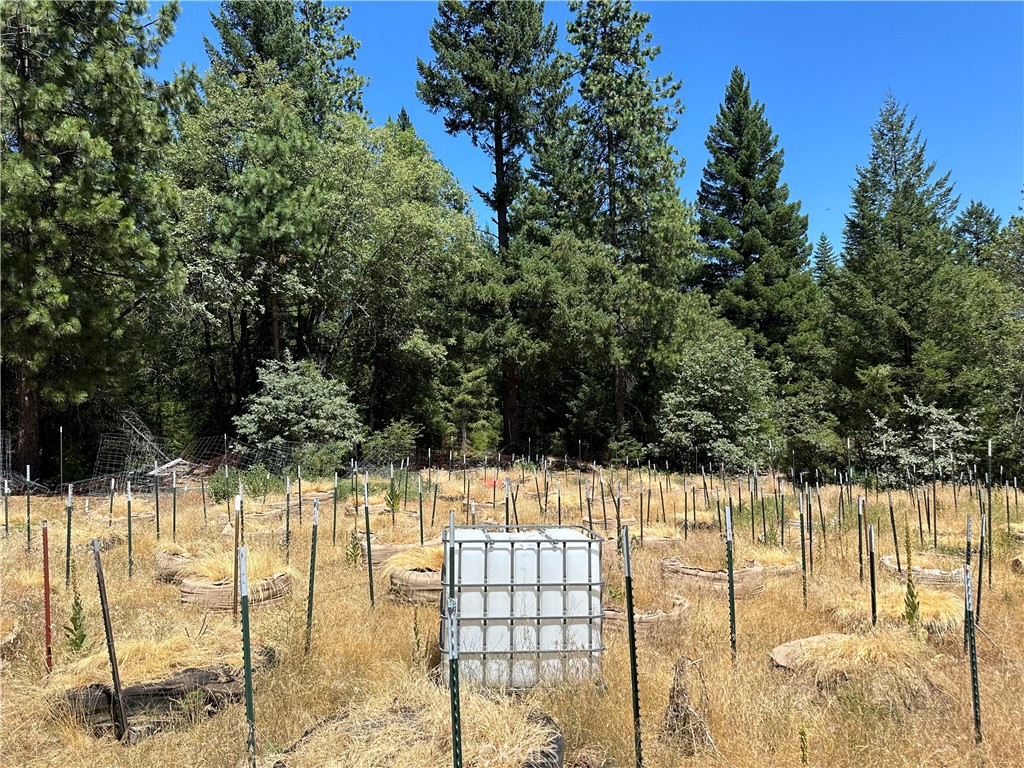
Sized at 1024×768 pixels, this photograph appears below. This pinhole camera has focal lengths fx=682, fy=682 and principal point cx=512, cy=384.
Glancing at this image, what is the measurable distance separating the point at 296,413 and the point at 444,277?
24.4ft

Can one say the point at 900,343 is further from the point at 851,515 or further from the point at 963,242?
the point at 963,242

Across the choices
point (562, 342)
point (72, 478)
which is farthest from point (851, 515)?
point (72, 478)

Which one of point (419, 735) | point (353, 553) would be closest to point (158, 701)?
point (419, 735)

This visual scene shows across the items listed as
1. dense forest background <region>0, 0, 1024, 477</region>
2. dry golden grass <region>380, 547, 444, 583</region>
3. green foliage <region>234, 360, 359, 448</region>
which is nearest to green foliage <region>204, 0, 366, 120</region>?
dense forest background <region>0, 0, 1024, 477</region>

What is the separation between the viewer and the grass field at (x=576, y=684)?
12.9ft

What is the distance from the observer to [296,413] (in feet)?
60.5

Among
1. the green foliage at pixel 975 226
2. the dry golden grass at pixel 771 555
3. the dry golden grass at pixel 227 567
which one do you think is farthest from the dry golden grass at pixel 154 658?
the green foliage at pixel 975 226

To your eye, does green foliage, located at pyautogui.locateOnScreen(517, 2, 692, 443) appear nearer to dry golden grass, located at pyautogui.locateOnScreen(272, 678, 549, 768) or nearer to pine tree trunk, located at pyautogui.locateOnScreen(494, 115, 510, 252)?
pine tree trunk, located at pyautogui.locateOnScreen(494, 115, 510, 252)

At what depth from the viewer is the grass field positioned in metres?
3.94

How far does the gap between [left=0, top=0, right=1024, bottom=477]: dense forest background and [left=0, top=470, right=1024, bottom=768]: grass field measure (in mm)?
9551

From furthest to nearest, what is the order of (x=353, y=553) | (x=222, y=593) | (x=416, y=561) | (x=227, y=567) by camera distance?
(x=353, y=553)
(x=416, y=561)
(x=227, y=567)
(x=222, y=593)

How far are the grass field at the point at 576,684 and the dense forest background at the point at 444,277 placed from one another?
9551 millimetres

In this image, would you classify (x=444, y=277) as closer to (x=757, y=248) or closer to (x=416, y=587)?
(x=757, y=248)

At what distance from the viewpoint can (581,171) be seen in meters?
24.9
